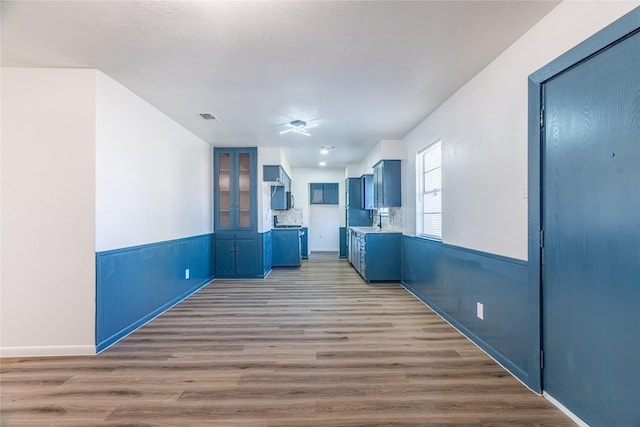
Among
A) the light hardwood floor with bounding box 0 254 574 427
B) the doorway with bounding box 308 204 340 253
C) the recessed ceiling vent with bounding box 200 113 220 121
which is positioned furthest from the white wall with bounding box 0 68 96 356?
the doorway with bounding box 308 204 340 253

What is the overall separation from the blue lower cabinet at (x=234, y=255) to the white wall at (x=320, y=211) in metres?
3.20

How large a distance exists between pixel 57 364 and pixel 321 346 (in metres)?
2.17

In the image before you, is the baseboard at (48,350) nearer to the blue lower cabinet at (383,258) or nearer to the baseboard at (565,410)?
the baseboard at (565,410)

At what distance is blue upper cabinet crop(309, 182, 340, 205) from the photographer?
30.3 ft

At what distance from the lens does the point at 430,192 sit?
4.21m

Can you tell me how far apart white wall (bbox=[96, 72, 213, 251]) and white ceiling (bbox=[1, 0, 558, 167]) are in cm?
24

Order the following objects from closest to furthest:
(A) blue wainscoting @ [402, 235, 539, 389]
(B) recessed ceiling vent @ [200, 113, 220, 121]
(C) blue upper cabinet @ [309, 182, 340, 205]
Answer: (A) blue wainscoting @ [402, 235, 539, 389], (B) recessed ceiling vent @ [200, 113, 220, 121], (C) blue upper cabinet @ [309, 182, 340, 205]

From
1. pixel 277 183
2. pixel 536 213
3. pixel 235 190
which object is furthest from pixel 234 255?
pixel 536 213

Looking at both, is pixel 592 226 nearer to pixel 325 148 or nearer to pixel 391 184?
pixel 391 184

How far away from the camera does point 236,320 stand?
342 centimetres

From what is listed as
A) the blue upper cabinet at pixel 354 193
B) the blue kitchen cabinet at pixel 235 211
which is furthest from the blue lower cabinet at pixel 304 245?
the blue kitchen cabinet at pixel 235 211

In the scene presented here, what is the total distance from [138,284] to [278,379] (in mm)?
1988

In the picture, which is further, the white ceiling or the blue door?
the white ceiling

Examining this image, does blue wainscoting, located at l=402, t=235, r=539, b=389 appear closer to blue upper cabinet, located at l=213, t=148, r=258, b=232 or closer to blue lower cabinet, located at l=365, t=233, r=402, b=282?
blue lower cabinet, located at l=365, t=233, r=402, b=282
